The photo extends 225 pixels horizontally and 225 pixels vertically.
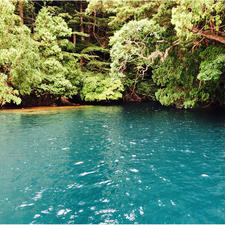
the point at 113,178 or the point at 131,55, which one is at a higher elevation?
the point at 131,55

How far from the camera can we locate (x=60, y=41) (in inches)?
1023

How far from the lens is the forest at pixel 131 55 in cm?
1284

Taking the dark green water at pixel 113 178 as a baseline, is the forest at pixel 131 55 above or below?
above

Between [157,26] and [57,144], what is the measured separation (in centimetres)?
1234

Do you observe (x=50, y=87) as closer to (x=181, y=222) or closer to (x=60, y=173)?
(x=60, y=173)

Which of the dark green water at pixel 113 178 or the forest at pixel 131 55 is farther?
the forest at pixel 131 55

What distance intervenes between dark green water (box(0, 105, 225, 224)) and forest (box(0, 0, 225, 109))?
6595mm

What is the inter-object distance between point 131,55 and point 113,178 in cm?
1490

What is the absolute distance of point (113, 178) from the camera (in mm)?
5676

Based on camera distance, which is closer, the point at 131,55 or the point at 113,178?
the point at 113,178

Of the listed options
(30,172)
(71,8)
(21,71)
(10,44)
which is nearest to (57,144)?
(30,172)

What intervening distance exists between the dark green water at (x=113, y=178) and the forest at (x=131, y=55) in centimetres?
659

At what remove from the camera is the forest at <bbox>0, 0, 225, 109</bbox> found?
42.1 ft

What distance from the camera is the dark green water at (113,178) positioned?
4.11 m
